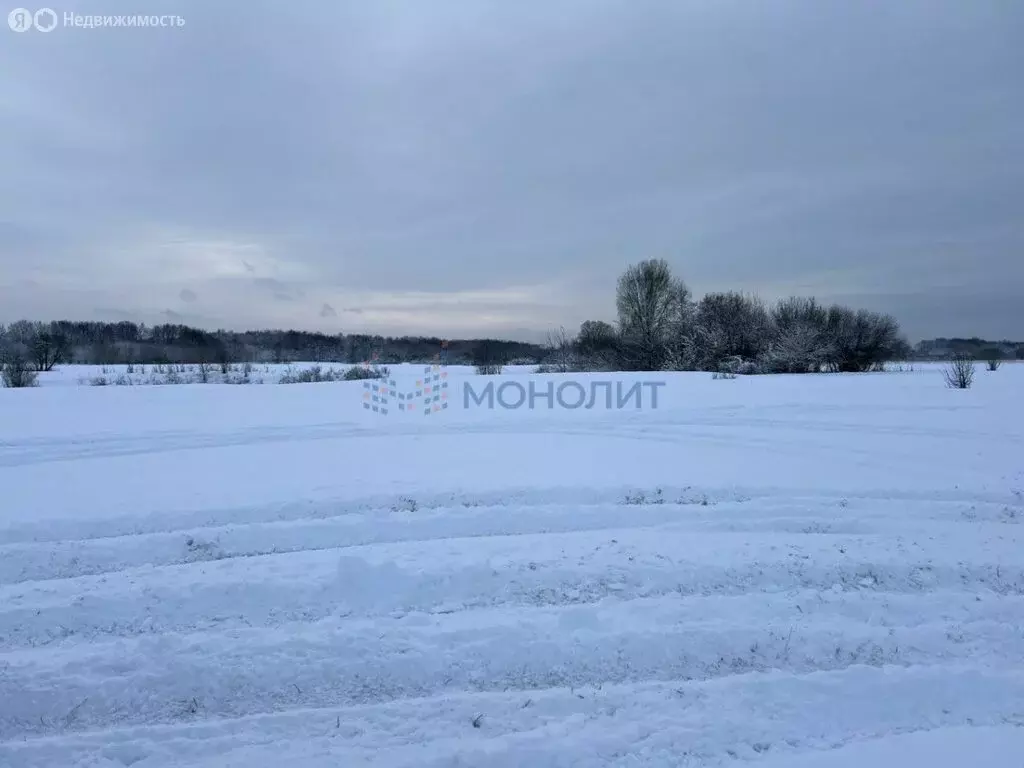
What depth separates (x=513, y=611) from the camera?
4020 mm

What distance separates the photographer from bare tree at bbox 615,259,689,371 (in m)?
35.7

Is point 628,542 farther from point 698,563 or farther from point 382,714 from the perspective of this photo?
point 382,714

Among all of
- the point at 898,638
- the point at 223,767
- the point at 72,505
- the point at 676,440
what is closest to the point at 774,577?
the point at 898,638

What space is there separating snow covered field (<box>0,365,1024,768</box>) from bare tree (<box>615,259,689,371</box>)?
27.5 m

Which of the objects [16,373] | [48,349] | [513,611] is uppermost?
[48,349]

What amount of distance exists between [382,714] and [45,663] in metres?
2.27

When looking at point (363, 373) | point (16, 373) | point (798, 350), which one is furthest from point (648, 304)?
point (16, 373)

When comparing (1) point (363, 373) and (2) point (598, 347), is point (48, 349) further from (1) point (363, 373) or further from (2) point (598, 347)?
(2) point (598, 347)

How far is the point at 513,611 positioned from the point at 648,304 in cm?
3866

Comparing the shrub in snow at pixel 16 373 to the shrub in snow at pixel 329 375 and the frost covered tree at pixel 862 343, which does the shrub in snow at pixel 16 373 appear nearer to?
the shrub in snow at pixel 329 375

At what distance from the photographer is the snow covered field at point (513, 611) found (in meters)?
2.86

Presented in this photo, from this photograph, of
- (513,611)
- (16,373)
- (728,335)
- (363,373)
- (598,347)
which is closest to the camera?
(513,611)

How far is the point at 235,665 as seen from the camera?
11.2 feet

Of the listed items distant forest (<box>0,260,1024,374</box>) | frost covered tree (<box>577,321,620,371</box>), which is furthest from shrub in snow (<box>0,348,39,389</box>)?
frost covered tree (<box>577,321,620,371</box>)
